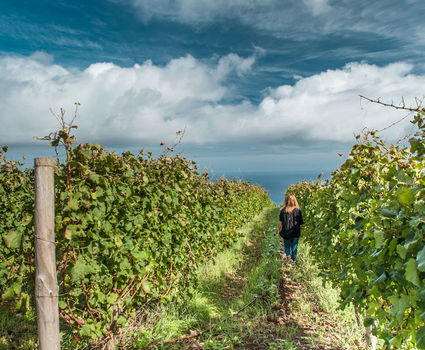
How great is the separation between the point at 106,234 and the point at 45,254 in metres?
0.87

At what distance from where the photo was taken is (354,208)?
11.4 ft

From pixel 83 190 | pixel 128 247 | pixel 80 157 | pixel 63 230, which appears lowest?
pixel 128 247

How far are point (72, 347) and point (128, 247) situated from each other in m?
1.47

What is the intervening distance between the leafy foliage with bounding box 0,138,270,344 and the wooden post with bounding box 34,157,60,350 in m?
0.27

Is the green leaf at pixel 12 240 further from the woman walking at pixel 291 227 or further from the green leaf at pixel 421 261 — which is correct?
the woman walking at pixel 291 227

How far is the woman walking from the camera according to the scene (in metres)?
8.08

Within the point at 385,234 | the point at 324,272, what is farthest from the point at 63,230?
the point at 324,272

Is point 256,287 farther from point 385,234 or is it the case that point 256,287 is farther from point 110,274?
point 385,234

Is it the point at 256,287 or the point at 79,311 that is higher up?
the point at 79,311

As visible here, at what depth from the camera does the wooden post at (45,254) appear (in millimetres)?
2426

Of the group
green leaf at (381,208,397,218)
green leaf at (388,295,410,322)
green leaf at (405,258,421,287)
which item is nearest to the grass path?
green leaf at (388,295,410,322)

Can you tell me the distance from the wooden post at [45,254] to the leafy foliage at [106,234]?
0.27m

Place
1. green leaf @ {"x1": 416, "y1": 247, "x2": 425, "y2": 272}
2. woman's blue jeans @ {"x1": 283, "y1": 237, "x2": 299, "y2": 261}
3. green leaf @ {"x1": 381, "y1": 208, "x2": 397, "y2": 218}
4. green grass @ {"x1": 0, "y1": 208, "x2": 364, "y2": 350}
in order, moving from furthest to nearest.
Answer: woman's blue jeans @ {"x1": 283, "y1": 237, "x2": 299, "y2": 261} → green grass @ {"x1": 0, "y1": 208, "x2": 364, "y2": 350} → green leaf @ {"x1": 381, "y1": 208, "x2": 397, "y2": 218} → green leaf @ {"x1": 416, "y1": 247, "x2": 425, "y2": 272}

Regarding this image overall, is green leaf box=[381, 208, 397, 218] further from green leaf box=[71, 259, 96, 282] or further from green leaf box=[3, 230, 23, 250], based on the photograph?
green leaf box=[3, 230, 23, 250]
